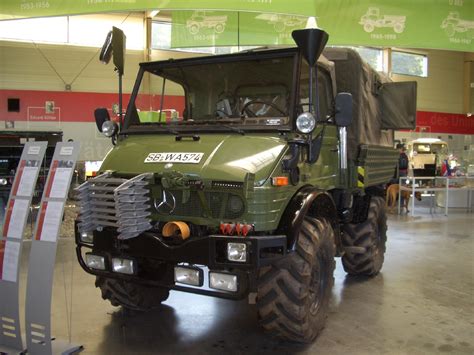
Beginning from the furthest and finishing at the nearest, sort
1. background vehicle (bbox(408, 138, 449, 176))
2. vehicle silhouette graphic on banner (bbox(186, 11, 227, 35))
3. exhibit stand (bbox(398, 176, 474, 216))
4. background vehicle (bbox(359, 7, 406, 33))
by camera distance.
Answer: background vehicle (bbox(408, 138, 449, 176)), exhibit stand (bbox(398, 176, 474, 216)), vehicle silhouette graphic on banner (bbox(186, 11, 227, 35)), background vehicle (bbox(359, 7, 406, 33))

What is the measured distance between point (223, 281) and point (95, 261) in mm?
1210

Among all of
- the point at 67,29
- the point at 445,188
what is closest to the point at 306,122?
the point at 445,188

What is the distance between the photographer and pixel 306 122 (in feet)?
12.5

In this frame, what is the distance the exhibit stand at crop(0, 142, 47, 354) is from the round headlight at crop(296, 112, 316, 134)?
206cm

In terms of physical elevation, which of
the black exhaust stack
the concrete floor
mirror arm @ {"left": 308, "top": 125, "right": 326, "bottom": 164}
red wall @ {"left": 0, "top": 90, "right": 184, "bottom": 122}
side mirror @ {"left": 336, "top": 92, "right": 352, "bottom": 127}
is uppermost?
red wall @ {"left": 0, "top": 90, "right": 184, "bottom": 122}

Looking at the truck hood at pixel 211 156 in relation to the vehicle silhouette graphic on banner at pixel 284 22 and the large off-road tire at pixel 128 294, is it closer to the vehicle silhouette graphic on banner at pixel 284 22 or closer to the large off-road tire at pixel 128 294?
the large off-road tire at pixel 128 294

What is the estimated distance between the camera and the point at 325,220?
14.0 feet

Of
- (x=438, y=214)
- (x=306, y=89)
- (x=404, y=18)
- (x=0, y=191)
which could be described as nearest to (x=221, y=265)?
(x=306, y=89)

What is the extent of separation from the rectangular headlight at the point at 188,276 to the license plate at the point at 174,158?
0.83m

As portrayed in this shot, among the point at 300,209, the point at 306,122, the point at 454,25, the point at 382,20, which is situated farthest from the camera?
the point at 454,25

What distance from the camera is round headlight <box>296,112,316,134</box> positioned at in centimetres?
380

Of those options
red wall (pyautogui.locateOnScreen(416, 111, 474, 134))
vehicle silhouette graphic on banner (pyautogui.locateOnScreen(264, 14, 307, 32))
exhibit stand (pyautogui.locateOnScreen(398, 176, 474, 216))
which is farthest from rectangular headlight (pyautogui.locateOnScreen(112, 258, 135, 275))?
red wall (pyautogui.locateOnScreen(416, 111, 474, 134))

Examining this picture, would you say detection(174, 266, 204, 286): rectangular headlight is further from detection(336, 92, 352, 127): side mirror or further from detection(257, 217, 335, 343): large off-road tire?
detection(336, 92, 352, 127): side mirror

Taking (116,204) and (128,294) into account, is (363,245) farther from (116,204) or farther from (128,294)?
(116,204)
